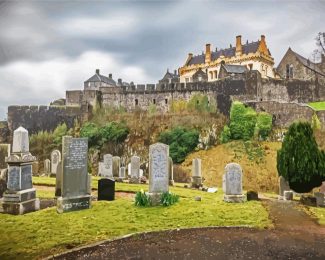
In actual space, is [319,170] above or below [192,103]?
below

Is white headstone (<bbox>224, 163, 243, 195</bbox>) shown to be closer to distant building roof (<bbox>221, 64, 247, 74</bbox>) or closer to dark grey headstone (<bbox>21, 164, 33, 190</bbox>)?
dark grey headstone (<bbox>21, 164, 33, 190</bbox>)

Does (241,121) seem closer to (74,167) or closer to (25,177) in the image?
(74,167)

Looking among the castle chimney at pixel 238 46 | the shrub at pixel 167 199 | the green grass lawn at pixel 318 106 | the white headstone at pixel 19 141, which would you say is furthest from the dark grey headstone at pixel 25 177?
the green grass lawn at pixel 318 106

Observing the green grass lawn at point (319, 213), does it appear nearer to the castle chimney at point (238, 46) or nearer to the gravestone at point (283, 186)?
the gravestone at point (283, 186)

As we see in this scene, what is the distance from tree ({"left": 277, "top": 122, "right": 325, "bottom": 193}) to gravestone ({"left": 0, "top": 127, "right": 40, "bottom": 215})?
8.54 meters

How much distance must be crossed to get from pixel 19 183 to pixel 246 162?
16.8 metres

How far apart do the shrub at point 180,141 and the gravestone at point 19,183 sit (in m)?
16.4

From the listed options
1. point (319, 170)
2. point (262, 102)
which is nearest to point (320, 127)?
point (262, 102)

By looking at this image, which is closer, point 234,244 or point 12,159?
point 234,244

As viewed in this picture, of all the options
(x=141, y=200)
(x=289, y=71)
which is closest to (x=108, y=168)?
(x=141, y=200)

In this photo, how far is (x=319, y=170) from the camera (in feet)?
39.8

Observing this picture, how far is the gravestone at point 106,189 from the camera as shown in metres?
10.5

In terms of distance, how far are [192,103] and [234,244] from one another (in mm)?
24694

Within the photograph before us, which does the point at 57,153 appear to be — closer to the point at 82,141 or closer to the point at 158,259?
the point at 82,141
